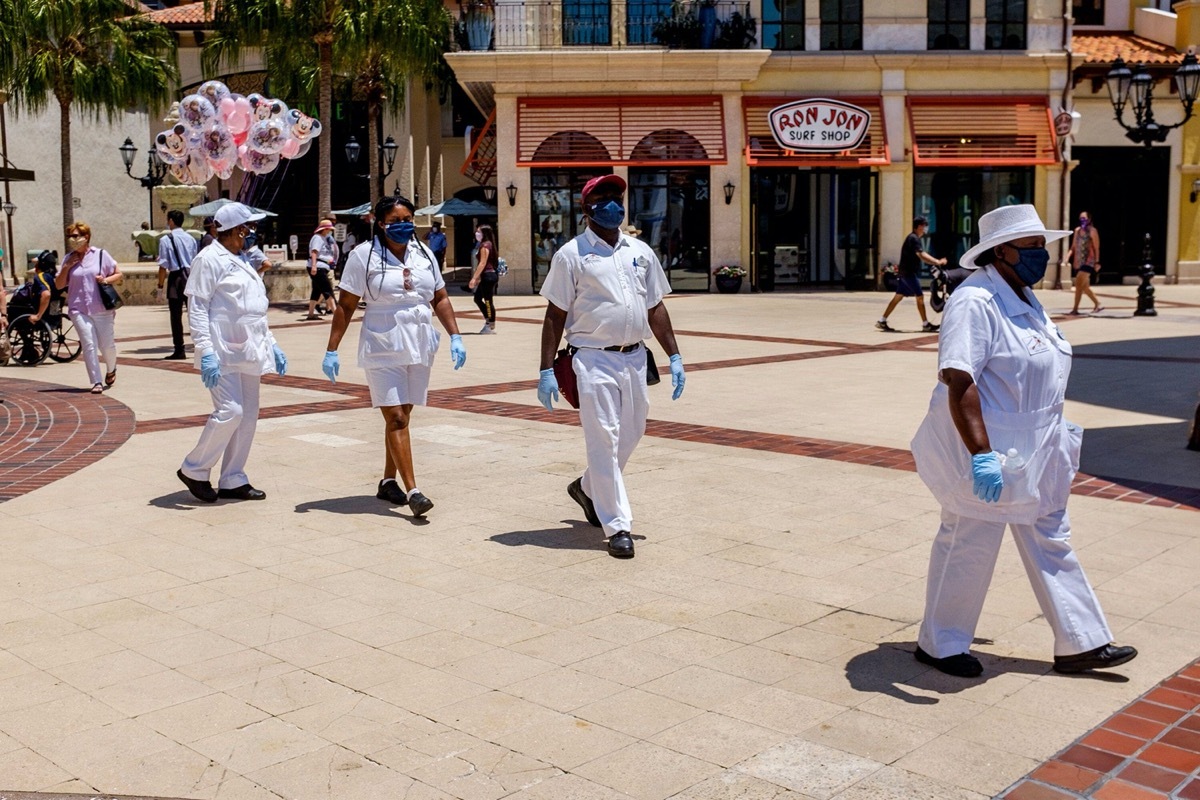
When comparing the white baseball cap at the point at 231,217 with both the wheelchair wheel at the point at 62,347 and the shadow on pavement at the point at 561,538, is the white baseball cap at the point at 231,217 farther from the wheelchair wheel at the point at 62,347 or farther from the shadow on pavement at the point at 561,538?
the wheelchair wheel at the point at 62,347

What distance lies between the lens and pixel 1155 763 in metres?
4.13

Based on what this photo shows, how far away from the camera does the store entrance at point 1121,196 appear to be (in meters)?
32.1

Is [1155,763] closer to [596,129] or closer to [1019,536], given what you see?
[1019,536]

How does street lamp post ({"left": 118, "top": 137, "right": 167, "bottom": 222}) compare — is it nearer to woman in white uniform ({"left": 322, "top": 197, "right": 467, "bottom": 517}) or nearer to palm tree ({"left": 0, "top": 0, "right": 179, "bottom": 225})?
palm tree ({"left": 0, "top": 0, "right": 179, "bottom": 225})

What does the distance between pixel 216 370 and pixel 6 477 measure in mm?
2203

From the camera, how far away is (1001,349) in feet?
15.4

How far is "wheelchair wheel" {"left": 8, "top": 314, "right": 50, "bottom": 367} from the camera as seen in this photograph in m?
15.9

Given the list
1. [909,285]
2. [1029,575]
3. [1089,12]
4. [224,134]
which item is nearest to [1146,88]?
[909,285]

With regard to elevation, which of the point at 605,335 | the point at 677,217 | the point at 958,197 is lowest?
the point at 605,335

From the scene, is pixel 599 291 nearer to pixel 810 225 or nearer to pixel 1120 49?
pixel 810 225

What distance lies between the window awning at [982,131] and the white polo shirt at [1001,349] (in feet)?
87.1

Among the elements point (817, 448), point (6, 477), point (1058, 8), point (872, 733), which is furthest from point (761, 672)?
point (1058, 8)

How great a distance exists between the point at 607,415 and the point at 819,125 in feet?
80.8

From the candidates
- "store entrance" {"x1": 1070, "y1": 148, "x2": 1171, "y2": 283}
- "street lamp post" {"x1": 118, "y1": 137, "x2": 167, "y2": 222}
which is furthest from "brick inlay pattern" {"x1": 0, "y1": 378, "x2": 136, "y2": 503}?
"store entrance" {"x1": 1070, "y1": 148, "x2": 1171, "y2": 283}
